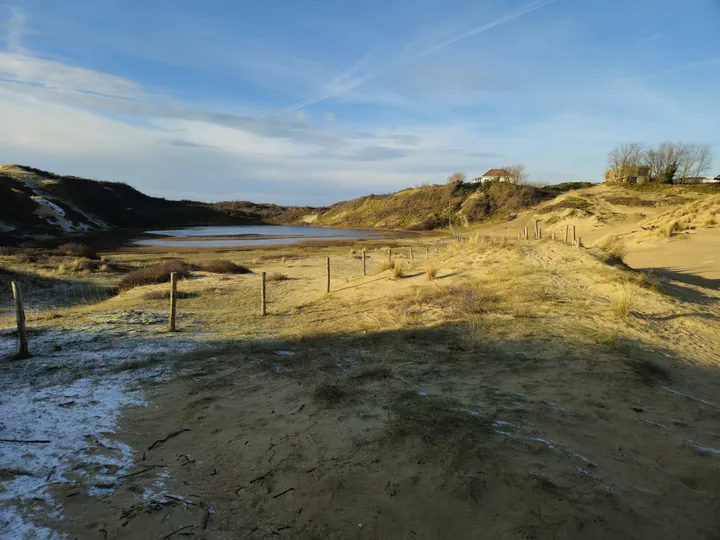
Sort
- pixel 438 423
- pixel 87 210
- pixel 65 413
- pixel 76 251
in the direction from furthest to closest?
1. pixel 87 210
2. pixel 76 251
3. pixel 65 413
4. pixel 438 423

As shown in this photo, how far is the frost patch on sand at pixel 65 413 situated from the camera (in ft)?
14.0

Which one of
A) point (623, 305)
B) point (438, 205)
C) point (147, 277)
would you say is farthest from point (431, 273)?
point (438, 205)

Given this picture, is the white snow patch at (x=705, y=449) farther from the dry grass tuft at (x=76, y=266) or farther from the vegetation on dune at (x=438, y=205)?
the vegetation on dune at (x=438, y=205)

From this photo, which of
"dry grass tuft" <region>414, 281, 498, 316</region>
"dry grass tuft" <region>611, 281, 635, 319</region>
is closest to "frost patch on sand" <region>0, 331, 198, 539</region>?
"dry grass tuft" <region>414, 281, 498, 316</region>

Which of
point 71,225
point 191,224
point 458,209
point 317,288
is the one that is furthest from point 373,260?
point 191,224

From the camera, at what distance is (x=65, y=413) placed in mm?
6156

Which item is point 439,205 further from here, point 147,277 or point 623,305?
point 623,305

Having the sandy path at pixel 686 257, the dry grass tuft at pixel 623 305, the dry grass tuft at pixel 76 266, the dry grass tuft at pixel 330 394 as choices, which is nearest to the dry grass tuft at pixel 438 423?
the dry grass tuft at pixel 330 394

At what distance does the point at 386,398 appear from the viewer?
6.18 meters

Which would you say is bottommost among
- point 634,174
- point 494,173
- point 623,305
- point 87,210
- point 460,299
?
point 460,299

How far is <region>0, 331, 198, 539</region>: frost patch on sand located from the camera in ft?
14.0

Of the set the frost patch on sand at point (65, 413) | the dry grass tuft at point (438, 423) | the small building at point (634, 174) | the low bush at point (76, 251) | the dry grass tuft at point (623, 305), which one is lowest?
the frost patch on sand at point (65, 413)

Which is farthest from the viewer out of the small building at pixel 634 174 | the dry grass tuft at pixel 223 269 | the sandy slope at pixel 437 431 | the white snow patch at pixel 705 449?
the small building at pixel 634 174

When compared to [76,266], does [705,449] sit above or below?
above
